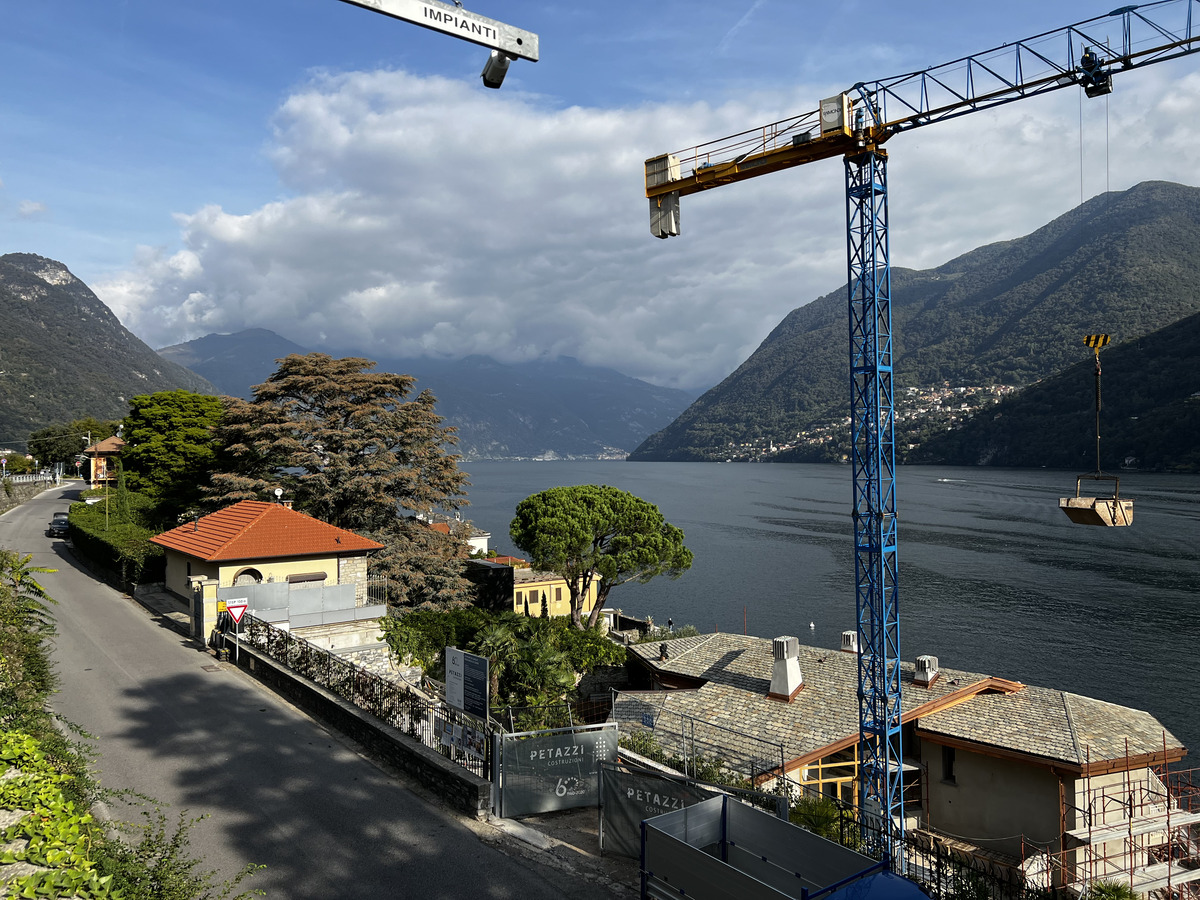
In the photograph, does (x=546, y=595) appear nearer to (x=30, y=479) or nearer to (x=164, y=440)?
(x=164, y=440)

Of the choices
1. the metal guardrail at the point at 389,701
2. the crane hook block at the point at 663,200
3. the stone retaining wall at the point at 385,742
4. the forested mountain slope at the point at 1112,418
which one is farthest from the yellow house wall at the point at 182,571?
the forested mountain slope at the point at 1112,418

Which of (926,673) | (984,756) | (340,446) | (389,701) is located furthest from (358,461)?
(984,756)

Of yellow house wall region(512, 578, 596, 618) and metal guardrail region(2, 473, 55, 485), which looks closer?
Result: yellow house wall region(512, 578, 596, 618)

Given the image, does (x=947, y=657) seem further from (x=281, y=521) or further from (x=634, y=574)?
(x=281, y=521)

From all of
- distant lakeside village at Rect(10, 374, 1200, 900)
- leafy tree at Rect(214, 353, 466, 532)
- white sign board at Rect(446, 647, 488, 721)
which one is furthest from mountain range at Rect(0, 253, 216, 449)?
white sign board at Rect(446, 647, 488, 721)

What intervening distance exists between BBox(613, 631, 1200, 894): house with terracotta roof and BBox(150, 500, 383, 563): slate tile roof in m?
11.4

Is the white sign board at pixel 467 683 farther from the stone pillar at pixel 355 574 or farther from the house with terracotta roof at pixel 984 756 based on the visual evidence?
the stone pillar at pixel 355 574

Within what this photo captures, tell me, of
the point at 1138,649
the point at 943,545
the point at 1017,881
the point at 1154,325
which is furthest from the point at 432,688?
the point at 1154,325

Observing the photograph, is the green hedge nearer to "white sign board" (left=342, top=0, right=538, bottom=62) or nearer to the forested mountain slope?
"white sign board" (left=342, top=0, right=538, bottom=62)

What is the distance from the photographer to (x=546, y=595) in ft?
180

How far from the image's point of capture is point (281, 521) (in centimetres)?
2688

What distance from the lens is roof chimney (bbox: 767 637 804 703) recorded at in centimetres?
2366

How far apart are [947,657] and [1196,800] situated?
18.3m

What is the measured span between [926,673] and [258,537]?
2216 cm
